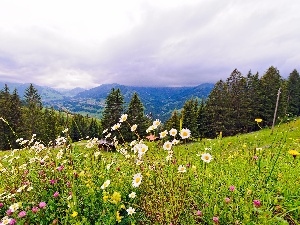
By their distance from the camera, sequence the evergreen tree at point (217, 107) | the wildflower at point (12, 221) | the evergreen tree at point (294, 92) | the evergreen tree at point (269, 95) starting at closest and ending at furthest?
1. the wildflower at point (12, 221)
2. the evergreen tree at point (269, 95)
3. the evergreen tree at point (217, 107)
4. the evergreen tree at point (294, 92)

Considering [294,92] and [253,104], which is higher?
[294,92]

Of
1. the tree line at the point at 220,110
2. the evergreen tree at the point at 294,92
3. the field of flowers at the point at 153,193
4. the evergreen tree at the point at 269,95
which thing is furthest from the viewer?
the evergreen tree at the point at 294,92

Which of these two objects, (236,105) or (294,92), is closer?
(236,105)

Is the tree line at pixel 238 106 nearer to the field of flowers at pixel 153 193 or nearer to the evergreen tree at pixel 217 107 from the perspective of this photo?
the evergreen tree at pixel 217 107

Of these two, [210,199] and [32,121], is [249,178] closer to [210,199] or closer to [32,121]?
[210,199]

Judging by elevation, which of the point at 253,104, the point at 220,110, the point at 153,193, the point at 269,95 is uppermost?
the point at 153,193

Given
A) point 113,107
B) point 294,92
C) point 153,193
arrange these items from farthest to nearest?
point 294,92, point 113,107, point 153,193

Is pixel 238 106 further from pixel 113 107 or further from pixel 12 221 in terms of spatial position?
pixel 12 221

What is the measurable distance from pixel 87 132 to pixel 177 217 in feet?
280

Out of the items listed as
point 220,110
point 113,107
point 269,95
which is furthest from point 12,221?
point 269,95

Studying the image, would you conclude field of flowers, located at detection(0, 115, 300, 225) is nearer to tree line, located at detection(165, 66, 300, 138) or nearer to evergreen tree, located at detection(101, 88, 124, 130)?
evergreen tree, located at detection(101, 88, 124, 130)

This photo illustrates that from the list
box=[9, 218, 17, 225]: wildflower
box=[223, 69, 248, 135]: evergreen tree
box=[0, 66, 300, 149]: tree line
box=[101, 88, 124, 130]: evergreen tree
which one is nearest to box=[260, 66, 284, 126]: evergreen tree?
box=[0, 66, 300, 149]: tree line

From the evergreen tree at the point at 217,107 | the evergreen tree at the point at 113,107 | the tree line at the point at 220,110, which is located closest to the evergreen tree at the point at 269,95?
the tree line at the point at 220,110

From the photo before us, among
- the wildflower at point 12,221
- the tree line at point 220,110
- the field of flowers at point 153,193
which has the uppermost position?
the field of flowers at point 153,193
